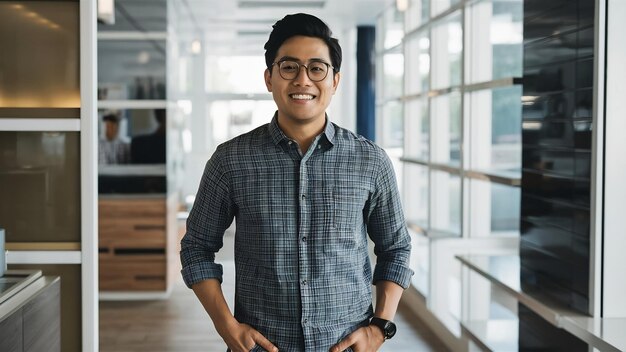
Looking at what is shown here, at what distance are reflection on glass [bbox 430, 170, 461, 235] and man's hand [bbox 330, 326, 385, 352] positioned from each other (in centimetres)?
345

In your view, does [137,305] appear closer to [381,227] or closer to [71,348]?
[71,348]

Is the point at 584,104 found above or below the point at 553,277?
above

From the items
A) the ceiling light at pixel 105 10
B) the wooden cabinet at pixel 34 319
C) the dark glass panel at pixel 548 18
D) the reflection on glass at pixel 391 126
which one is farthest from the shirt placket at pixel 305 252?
the reflection on glass at pixel 391 126

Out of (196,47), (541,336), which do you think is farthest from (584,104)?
(196,47)

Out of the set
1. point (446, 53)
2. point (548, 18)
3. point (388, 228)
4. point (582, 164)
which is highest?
point (446, 53)

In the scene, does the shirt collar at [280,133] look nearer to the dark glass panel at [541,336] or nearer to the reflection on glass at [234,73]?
the dark glass panel at [541,336]

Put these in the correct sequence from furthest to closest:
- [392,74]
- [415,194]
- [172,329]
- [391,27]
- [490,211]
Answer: [391,27] → [392,74] → [415,194] → [172,329] → [490,211]

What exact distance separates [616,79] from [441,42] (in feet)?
9.70

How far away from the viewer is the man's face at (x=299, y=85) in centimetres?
178

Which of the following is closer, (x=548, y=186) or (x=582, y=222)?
(x=582, y=222)

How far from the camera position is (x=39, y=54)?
9.29 ft

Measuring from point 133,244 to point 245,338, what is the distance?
486 cm

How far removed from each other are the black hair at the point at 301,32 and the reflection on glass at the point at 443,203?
3.53 meters

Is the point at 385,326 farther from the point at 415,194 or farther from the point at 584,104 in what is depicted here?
the point at 415,194
